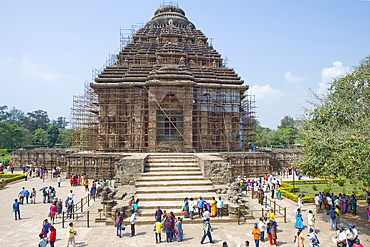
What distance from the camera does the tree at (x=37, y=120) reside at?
242 feet

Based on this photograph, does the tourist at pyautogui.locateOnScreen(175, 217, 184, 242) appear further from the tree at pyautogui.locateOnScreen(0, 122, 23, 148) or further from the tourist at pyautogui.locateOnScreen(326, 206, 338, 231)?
the tree at pyautogui.locateOnScreen(0, 122, 23, 148)

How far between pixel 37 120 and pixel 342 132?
87.7 metres

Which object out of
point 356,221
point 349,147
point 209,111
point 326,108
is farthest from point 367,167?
point 209,111

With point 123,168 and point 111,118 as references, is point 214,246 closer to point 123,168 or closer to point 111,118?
point 123,168

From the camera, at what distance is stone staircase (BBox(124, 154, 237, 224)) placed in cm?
1114

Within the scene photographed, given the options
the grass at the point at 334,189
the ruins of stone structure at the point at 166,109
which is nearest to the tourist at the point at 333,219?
the grass at the point at 334,189

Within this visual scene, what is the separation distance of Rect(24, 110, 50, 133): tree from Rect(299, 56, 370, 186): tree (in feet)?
273

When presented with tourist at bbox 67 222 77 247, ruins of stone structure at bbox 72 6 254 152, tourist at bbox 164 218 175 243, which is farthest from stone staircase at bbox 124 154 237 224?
ruins of stone structure at bbox 72 6 254 152

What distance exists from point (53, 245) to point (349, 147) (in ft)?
38.2

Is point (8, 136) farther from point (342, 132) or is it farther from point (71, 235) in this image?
point (342, 132)

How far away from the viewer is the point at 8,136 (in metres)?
45.0

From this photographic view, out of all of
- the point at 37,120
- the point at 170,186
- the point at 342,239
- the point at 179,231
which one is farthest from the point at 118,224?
the point at 37,120

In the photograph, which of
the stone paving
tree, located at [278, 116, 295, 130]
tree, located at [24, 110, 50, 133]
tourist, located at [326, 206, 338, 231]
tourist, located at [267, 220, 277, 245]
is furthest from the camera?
tree, located at [278, 116, 295, 130]

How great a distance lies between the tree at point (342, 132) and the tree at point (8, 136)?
2077 inches
